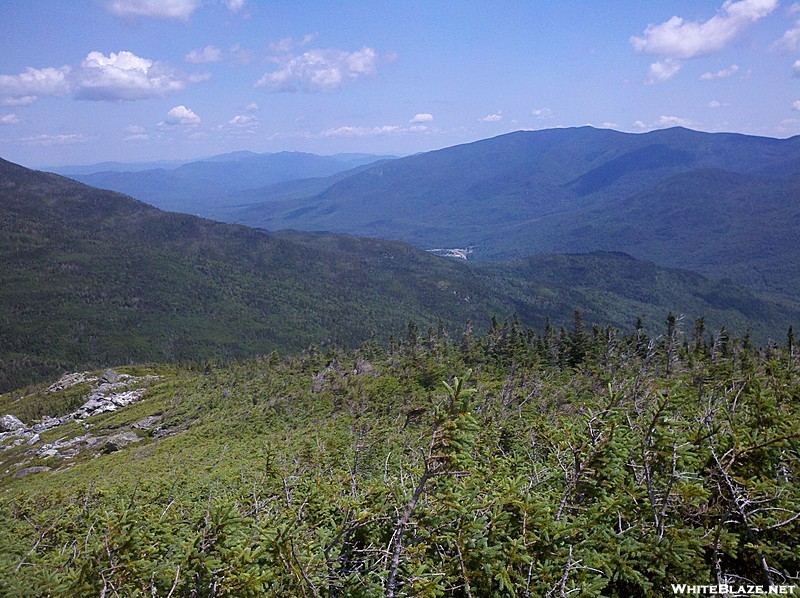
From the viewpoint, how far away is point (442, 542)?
5.33 m

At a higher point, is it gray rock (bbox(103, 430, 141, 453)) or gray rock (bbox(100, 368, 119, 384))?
gray rock (bbox(103, 430, 141, 453))

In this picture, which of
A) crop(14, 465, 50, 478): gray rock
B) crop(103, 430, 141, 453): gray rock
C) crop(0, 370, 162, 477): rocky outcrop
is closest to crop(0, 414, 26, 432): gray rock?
crop(0, 370, 162, 477): rocky outcrop

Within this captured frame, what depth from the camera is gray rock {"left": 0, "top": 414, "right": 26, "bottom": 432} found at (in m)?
75.8

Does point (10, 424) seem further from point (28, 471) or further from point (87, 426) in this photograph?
point (28, 471)

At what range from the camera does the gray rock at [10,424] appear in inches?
2985

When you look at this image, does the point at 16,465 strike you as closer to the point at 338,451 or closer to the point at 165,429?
the point at 165,429

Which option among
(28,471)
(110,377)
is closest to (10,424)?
(110,377)

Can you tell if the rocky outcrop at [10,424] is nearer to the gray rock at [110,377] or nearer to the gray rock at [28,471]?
the gray rock at [110,377]

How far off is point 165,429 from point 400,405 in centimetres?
3486

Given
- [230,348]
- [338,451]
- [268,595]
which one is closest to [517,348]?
[338,451]

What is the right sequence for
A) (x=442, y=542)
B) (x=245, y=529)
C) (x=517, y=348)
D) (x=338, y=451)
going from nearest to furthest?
(x=442, y=542)
(x=245, y=529)
(x=338, y=451)
(x=517, y=348)

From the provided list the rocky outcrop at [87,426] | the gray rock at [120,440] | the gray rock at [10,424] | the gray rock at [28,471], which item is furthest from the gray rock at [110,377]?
the gray rock at [120,440]

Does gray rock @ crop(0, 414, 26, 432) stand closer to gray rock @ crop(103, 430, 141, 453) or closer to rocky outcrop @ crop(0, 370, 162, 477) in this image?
rocky outcrop @ crop(0, 370, 162, 477)

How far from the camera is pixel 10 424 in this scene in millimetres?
76938
